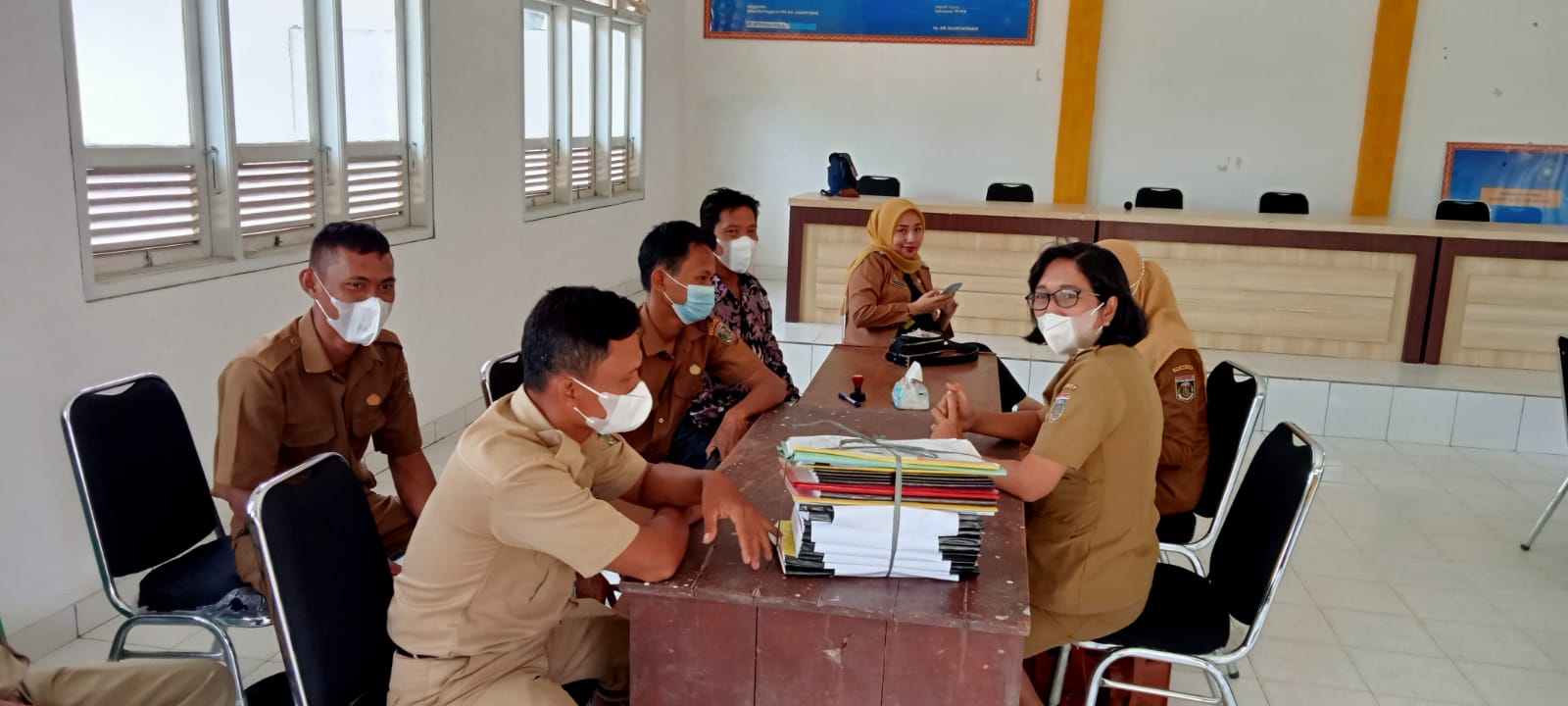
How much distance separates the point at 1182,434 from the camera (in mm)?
2758

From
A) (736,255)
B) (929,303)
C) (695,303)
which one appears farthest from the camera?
(929,303)

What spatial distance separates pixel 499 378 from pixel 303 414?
519mm

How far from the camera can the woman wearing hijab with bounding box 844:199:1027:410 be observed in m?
4.03

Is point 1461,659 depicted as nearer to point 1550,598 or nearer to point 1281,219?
point 1550,598

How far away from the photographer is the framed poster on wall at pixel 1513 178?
26.9 ft

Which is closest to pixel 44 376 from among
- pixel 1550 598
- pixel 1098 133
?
pixel 1550 598

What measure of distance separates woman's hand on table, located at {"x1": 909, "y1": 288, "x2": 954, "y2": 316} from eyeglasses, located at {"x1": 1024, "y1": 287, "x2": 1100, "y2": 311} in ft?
5.83

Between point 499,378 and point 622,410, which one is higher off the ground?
point 622,410

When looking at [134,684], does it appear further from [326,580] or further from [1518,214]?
Result: [1518,214]

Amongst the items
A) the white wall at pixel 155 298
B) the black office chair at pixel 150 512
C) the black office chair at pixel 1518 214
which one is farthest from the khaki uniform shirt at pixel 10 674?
the black office chair at pixel 1518 214

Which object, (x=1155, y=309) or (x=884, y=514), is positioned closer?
(x=884, y=514)

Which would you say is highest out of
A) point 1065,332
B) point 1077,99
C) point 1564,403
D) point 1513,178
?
point 1077,99

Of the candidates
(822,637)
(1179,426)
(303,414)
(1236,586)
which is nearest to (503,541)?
(822,637)

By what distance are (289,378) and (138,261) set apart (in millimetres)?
1512
